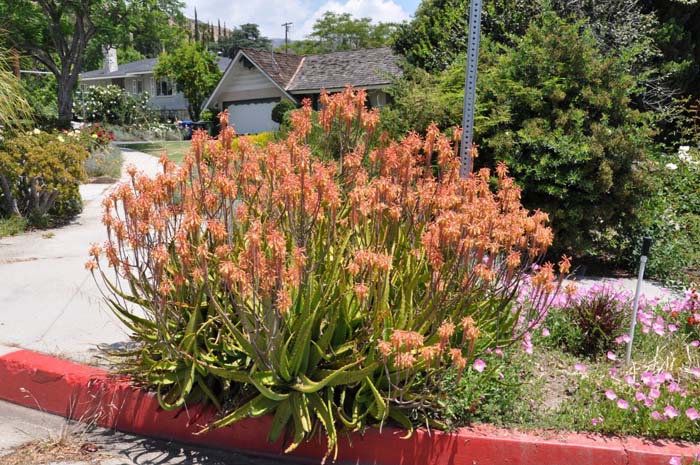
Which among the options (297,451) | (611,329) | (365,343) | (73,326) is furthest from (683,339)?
(73,326)

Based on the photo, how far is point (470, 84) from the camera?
4102 millimetres

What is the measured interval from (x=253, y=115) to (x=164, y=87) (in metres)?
21.2

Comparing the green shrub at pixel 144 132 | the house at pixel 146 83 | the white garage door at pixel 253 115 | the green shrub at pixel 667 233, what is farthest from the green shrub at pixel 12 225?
the house at pixel 146 83

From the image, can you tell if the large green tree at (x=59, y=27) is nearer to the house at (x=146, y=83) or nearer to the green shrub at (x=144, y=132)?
the green shrub at (x=144, y=132)

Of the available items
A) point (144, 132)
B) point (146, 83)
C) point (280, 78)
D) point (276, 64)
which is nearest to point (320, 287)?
point (280, 78)

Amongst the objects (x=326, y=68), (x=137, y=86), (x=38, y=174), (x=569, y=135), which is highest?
(x=326, y=68)

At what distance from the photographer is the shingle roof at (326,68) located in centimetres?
2556

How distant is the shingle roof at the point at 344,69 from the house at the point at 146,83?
62.0ft

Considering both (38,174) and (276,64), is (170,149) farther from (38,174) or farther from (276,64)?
(38,174)

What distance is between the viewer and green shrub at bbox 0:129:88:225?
859cm

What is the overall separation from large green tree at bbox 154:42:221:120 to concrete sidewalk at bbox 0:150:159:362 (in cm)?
3398

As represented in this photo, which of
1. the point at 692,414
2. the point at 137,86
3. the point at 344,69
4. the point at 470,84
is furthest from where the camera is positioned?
the point at 137,86

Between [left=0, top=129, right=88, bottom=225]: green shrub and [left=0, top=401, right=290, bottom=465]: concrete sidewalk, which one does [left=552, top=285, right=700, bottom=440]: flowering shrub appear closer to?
[left=0, top=401, right=290, bottom=465]: concrete sidewalk

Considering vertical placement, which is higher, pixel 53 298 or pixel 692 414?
pixel 692 414
